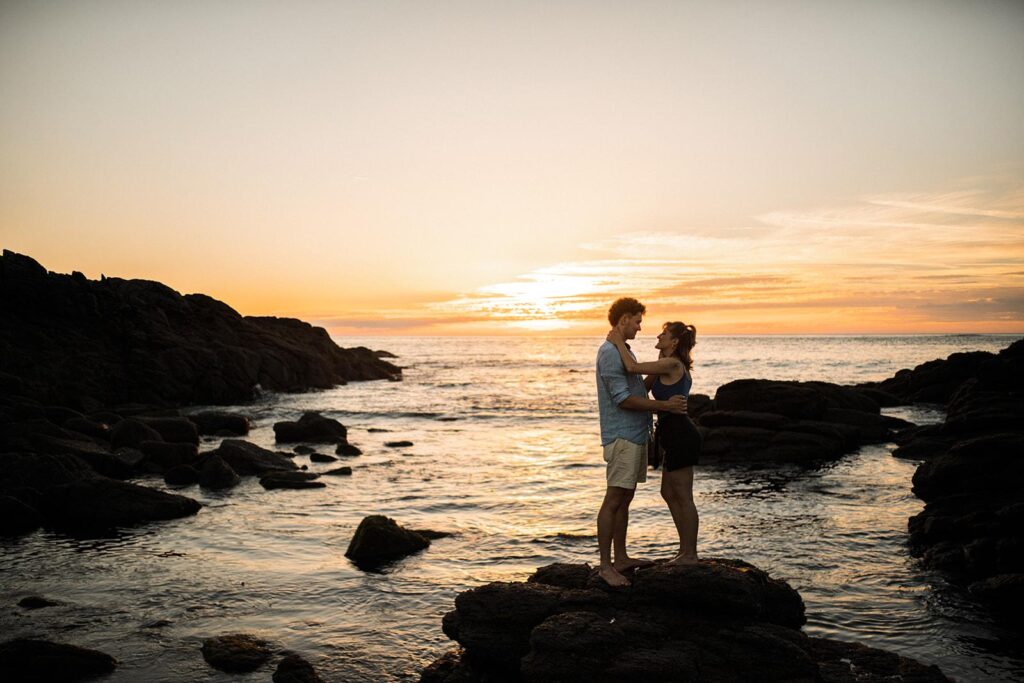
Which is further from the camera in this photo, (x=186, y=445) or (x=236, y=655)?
(x=186, y=445)

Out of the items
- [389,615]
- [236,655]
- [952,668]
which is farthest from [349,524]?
[952,668]

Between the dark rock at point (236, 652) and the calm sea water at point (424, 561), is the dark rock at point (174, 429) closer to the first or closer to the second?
the calm sea water at point (424, 561)

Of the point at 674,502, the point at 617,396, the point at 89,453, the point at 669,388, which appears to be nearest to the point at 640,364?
the point at 617,396

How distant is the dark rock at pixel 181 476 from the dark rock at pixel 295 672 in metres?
13.5

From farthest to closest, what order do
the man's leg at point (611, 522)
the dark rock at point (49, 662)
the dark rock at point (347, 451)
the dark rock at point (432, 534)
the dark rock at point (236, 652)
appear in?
1. the dark rock at point (347, 451)
2. the dark rock at point (432, 534)
3. the dark rock at point (236, 652)
4. the dark rock at point (49, 662)
5. the man's leg at point (611, 522)

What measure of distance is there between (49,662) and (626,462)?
23.0ft

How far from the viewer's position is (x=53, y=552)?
13.0 m

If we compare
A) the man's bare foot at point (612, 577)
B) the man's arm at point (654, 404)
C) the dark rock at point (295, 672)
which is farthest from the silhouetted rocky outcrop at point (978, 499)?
the dark rock at point (295, 672)

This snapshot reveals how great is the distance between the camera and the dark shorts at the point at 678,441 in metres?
7.68

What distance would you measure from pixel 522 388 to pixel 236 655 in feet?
176

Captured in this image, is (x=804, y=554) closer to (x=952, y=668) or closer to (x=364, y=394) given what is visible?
(x=952, y=668)

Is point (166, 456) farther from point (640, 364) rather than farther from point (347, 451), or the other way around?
point (640, 364)

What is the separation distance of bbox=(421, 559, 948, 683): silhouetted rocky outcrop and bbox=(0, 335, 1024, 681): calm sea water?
4.09 ft

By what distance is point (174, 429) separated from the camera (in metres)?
25.6
